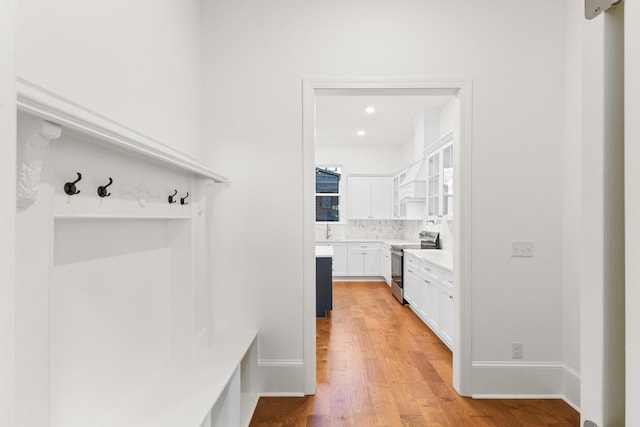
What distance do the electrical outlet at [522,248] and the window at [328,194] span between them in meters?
5.31

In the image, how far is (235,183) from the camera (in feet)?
8.54

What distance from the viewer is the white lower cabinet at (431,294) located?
11.2ft

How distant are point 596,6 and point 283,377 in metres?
2.62

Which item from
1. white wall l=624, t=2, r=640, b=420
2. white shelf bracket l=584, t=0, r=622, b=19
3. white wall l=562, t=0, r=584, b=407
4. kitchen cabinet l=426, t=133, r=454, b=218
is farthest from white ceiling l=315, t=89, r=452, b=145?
white wall l=624, t=2, r=640, b=420

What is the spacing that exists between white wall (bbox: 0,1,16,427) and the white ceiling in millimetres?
3583

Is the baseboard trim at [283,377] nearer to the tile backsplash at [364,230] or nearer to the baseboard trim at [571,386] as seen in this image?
the baseboard trim at [571,386]

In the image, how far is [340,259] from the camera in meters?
7.24

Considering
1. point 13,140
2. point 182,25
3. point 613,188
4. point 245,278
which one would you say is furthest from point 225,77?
point 613,188

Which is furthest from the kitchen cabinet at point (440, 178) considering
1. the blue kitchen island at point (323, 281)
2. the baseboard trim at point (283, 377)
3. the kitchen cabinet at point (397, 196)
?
the baseboard trim at point (283, 377)

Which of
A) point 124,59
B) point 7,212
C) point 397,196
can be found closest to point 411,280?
point 397,196

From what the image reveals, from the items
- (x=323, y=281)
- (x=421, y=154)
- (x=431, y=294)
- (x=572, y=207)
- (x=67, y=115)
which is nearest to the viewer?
(x=67, y=115)

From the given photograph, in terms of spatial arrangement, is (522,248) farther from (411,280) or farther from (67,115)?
(67,115)

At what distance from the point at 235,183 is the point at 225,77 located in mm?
771

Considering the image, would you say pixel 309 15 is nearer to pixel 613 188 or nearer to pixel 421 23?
pixel 421 23
